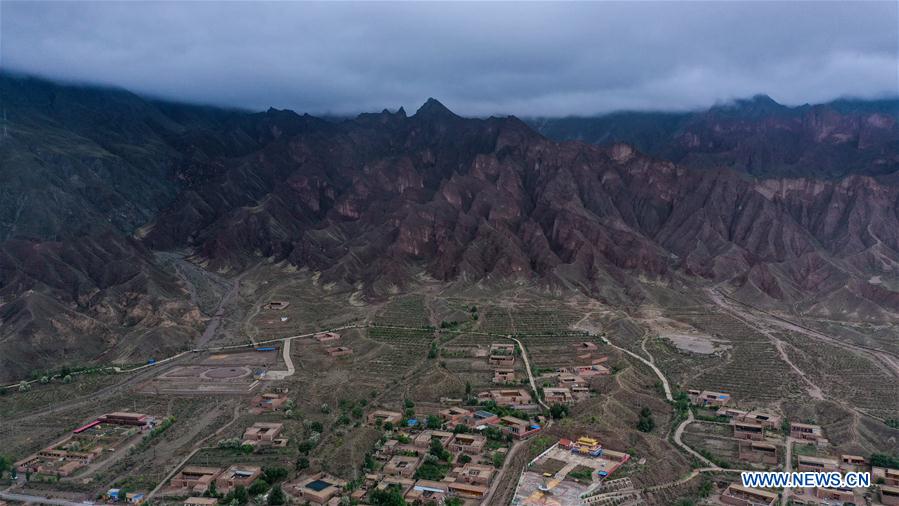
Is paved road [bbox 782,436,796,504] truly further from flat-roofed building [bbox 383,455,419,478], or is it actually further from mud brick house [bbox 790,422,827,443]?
flat-roofed building [bbox 383,455,419,478]

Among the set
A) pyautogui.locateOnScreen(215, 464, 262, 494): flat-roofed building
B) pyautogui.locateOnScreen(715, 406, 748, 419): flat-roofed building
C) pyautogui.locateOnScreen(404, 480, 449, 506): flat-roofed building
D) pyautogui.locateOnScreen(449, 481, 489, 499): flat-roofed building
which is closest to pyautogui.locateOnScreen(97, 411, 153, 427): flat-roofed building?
pyautogui.locateOnScreen(215, 464, 262, 494): flat-roofed building

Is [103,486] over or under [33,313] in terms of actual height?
under

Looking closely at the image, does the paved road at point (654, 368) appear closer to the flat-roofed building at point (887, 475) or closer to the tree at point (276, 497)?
the flat-roofed building at point (887, 475)

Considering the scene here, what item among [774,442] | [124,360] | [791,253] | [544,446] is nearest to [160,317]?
[124,360]

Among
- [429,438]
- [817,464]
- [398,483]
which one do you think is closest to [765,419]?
[817,464]

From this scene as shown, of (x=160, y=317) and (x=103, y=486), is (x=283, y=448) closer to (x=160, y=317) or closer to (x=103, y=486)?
(x=103, y=486)
